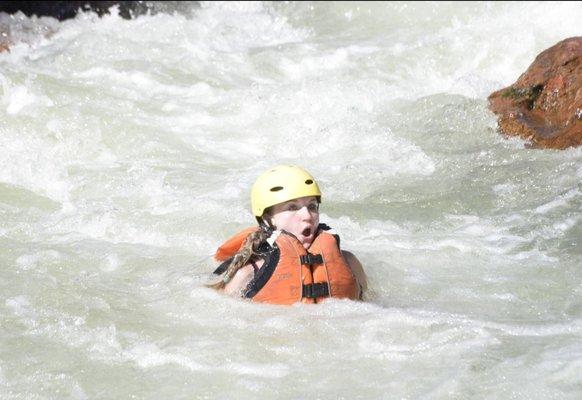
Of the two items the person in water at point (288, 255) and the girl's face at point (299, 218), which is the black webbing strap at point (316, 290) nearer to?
the person in water at point (288, 255)

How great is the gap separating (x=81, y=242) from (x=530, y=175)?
357cm

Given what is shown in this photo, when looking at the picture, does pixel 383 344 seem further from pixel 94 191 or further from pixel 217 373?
pixel 94 191

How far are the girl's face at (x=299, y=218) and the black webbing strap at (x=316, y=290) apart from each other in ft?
0.88

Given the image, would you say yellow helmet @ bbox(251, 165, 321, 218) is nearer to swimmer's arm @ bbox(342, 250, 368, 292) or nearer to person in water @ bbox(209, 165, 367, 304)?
person in water @ bbox(209, 165, 367, 304)

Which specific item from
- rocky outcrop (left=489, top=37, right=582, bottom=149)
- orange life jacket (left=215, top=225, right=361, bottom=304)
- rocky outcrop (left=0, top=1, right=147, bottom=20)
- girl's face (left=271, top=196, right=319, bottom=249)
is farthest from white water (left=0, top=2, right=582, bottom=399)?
rocky outcrop (left=0, top=1, right=147, bottom=20)

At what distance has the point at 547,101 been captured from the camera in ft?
30.2

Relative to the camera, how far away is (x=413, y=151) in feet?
28.8

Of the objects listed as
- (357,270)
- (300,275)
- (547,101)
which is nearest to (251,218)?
(357,270)

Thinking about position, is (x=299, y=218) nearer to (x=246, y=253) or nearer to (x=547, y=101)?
(x=246, y=253)

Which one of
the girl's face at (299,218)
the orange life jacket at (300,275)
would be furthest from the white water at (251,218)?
the girl's face at (299,218)

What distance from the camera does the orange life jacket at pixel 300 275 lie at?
217 inches

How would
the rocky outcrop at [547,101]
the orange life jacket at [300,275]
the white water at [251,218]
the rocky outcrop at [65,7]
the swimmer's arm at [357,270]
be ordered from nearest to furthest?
the white water at [251,218]
the orange life jacket at [300,275]
the swimmer's arm at [357,270]
the rocky outcrop at [547,101]
the rocky outcrop at [65,7]

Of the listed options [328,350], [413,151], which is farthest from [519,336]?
[413,151]

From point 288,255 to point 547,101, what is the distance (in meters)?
4.51
